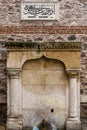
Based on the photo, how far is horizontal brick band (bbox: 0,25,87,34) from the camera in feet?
34.4

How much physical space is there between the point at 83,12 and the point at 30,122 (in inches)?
127

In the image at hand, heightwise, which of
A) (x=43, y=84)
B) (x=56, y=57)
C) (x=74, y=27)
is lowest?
(x=43, y=84)

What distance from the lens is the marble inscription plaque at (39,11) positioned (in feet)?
34.1

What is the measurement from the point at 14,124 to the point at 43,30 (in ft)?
8.92

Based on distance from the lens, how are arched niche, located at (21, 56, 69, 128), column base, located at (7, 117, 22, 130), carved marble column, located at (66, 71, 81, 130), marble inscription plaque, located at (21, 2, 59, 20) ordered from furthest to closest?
marble inscription plaque, located at (21, 2, 59, 20)
arched niche, located at (21, 56, 69, 128)
carved marble column, located at (66, 71, 81, 130)
column base, located at (7, 117, 22, 130)

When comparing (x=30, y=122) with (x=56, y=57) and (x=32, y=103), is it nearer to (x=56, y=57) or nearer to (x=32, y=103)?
(x=32, y=103)

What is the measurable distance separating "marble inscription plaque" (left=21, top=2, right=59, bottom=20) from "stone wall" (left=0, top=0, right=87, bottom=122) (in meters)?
0.12

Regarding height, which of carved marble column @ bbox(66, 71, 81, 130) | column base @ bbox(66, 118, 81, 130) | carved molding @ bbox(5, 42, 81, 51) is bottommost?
column base @ bbox(66, 118, 81, 130)

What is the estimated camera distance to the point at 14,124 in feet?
29.9

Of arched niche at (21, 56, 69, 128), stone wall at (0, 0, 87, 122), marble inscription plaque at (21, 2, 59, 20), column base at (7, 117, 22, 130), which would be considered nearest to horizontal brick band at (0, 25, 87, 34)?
stone wall at (0, 0, 87, 122)

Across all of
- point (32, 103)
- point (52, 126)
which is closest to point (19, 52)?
point (32, 103)

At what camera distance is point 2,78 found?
10.4 metres

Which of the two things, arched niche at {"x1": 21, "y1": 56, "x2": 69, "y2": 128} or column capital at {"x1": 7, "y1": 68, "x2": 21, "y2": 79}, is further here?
arched niche at {"x1": 21, "y1": 56, "x2": 69, "y2": 128}

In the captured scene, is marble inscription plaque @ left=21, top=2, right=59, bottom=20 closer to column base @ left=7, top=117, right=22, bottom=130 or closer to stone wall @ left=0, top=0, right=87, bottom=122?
stone wall @ left=0, top=0, right=87, bottom=122
